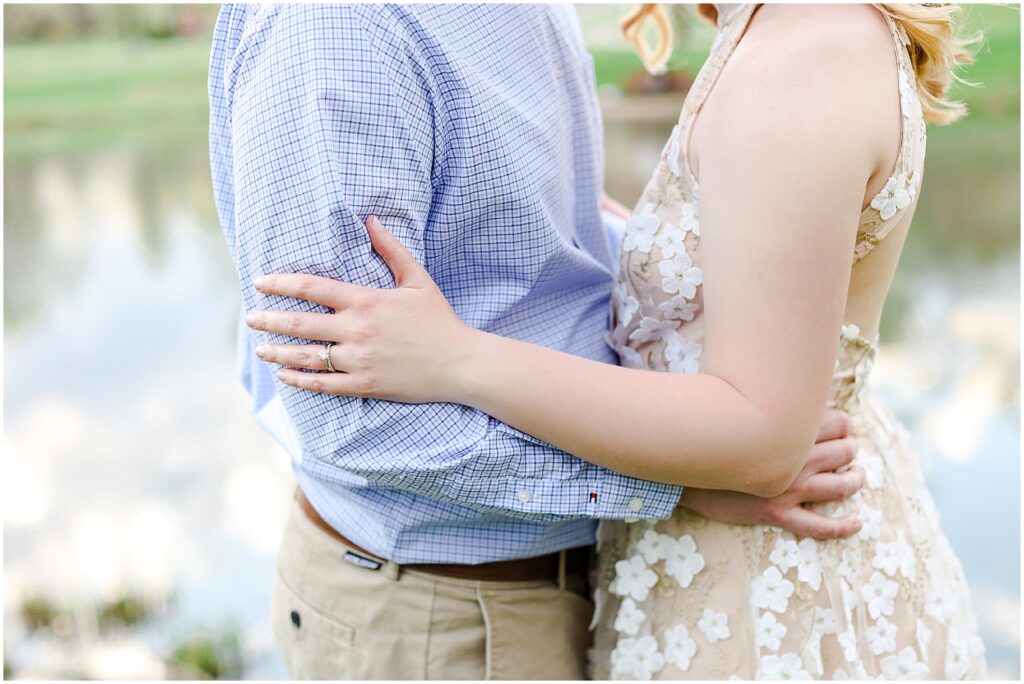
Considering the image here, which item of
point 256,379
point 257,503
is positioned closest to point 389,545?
point 256,379

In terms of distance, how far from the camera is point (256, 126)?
29.5 inches

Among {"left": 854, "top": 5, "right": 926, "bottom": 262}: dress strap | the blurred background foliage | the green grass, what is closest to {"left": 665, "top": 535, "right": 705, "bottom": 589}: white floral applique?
Answer: {"left": 854, "top": 5, "right": 926, "bottom": 262}: dress strap

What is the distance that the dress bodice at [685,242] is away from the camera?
803 mm

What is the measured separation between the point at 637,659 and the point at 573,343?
0.34m

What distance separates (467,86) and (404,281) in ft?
0.58

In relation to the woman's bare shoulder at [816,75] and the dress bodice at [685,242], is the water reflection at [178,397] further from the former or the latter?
the woman's bare shoulder at [816,75]

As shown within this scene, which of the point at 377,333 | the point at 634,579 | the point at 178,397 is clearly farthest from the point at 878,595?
the point at 178,397

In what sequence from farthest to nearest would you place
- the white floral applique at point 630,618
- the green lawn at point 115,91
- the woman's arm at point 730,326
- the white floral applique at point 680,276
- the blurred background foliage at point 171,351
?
1. the green lawn at point 115,91
2. the blurred background foliage at point 171,351
3. the white floral applique at point 630,618
4. the white floral applique at point 680,276
5. the woman's arm at point 730,326

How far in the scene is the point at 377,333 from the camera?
2.54ft

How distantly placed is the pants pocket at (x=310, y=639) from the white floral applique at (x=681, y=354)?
452 mm

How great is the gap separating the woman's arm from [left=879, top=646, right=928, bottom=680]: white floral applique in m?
0.27

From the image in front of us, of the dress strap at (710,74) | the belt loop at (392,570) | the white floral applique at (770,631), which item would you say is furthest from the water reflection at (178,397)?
the dress strap at (710,74)

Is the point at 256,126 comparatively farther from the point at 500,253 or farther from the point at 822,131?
the point at 822,131

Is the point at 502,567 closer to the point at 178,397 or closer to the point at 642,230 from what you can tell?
the point at 642,230
